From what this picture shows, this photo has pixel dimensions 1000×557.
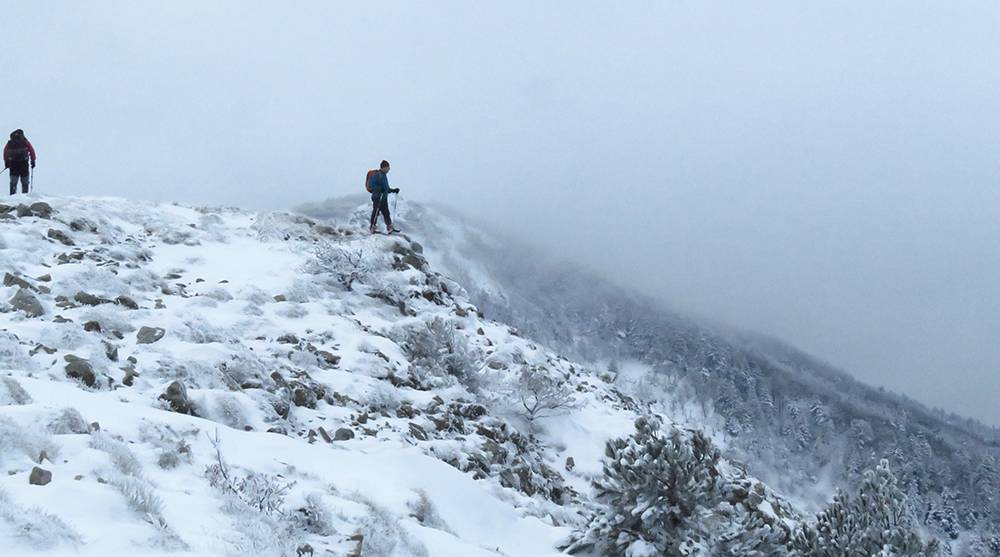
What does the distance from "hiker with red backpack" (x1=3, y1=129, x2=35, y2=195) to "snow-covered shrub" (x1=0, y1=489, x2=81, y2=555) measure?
17.1 m

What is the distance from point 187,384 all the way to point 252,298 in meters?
4.63

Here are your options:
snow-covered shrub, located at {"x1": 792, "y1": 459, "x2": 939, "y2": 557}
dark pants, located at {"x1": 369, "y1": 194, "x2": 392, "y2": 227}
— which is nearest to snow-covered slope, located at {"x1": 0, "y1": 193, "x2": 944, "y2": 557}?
snow-covered shrub, located at {"x1": 792, "y1": 459, "x2": 939, "y2": 557}

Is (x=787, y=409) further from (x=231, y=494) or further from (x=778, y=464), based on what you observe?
(x=231, y=494)

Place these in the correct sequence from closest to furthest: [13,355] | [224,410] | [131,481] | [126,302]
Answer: [131,481], [13,355], [224,410], [126,302]

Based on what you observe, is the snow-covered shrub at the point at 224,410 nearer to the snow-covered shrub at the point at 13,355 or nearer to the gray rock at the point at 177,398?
the gray rock at the point at 177,398

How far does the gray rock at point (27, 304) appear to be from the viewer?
1093 cm

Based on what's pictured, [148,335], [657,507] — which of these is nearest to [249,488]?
[657,507]

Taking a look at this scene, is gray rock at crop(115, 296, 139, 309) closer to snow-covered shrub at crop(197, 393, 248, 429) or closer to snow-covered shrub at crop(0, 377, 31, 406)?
snow-covered shrub at crop(197, 393, 248, 429)

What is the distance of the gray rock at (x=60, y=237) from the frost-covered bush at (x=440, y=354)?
7252 mm

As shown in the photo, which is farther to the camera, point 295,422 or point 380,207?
point 380,207

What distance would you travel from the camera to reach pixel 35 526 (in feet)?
14.2

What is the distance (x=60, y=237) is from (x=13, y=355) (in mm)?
7301

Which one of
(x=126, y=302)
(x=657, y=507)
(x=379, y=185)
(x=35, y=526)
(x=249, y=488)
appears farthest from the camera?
(x=379, y=185)

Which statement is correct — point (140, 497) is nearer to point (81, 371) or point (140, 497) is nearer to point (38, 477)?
point (38, 477)
